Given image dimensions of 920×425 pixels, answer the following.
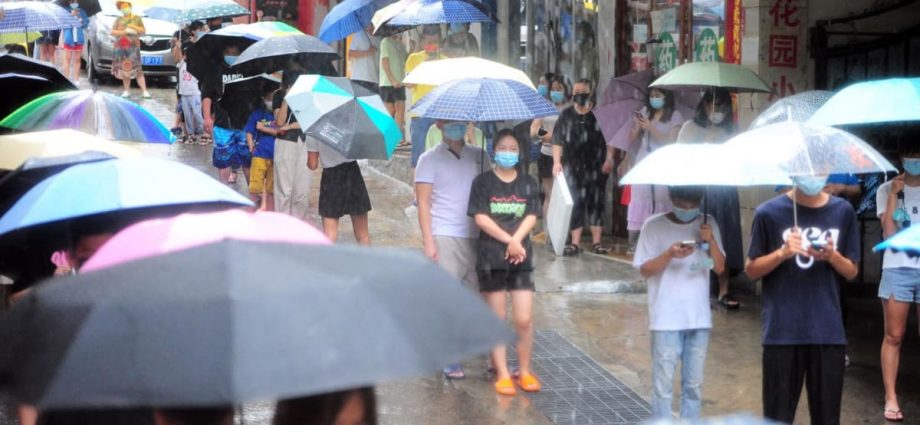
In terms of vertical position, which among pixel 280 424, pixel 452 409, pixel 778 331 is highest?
pixel 280 424

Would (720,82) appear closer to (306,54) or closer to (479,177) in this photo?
(479,177)

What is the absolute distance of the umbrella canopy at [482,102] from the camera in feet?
27.2

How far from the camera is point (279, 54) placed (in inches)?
468

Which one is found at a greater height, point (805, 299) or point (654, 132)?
point (654, 132)

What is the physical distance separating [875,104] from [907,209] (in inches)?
25.8

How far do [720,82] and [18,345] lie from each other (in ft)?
26.0

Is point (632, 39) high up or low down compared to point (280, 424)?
up

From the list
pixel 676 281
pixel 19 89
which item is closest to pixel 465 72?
pixel 676 281

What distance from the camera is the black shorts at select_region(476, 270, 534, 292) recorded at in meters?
8.27

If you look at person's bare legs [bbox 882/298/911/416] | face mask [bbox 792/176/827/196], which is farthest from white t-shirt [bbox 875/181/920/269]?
face mask [bbox 792/176/827/196]

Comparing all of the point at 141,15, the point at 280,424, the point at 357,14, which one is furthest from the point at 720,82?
the point at 141,15

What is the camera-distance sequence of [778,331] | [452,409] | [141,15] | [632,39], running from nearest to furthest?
[778,331] → [452,409] → [632,39] → [141,15]

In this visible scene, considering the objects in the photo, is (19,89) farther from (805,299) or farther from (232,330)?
(232,330)

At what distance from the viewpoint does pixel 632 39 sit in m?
13.8
